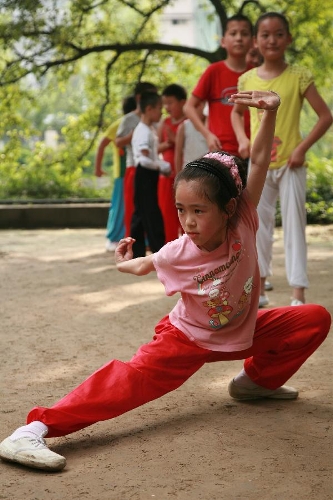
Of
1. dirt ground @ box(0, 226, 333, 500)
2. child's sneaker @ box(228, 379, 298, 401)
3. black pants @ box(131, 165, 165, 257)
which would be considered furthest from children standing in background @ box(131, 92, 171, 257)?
child's sneaker @ box(228, 379, 298, 401)

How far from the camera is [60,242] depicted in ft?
37.2

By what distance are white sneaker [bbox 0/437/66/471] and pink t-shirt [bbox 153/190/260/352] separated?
2.53ft

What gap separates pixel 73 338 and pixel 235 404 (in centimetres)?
164

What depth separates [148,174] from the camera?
891cm

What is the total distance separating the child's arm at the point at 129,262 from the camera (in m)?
3.79

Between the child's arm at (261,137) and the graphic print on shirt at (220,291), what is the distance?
26 cm

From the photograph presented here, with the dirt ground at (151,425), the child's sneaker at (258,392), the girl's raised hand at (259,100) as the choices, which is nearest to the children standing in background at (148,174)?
the dirt ground at (151,425)

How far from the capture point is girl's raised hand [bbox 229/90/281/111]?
3.76 m

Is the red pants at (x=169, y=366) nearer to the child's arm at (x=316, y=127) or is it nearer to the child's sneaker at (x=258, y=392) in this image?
the child's sneaker at (x=258, y=392)

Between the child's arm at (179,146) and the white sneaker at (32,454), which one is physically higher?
the child's arm at (179,146)

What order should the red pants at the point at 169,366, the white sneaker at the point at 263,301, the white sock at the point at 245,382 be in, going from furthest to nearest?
1. the white sneaker at the point at 263,301
2. the white sock at the point at 245,382
3. the red pants at the point at 169,366

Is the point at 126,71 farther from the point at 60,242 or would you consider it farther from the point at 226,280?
the point at 226,280

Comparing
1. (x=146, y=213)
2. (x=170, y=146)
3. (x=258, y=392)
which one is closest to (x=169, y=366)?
(x=258, y=392)

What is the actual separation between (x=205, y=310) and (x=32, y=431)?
839 millimetres
